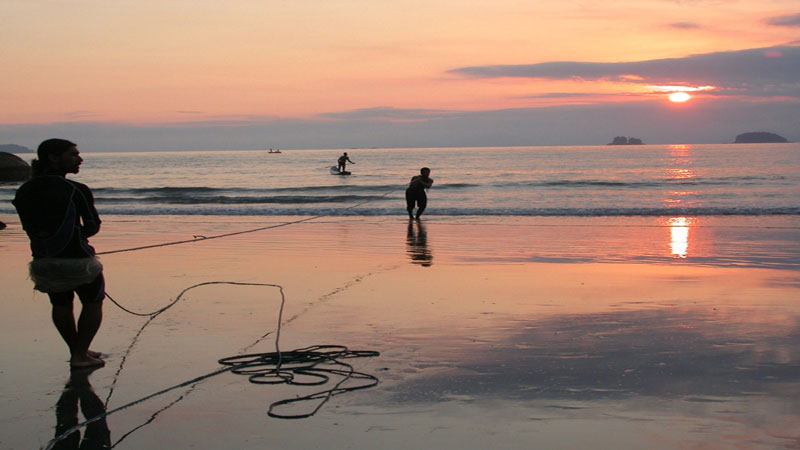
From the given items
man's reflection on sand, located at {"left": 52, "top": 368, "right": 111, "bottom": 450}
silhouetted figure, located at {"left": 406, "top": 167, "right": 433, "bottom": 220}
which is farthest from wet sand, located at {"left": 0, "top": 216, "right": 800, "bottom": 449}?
silhouetted figure, located at {"left": 406, "top": 167, "right": 433, "bottom": 220}

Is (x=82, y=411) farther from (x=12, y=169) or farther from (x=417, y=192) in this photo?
(x=12, y=169)

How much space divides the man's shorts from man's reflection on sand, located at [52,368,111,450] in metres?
0.49

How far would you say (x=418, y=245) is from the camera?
46.1 feet

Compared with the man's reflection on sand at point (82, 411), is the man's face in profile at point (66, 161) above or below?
above

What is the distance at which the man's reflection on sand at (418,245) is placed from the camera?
38.6 ft

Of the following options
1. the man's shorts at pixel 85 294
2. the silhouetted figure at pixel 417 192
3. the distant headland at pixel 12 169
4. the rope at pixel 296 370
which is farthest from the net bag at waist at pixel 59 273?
the distant headland at pixel 12 169

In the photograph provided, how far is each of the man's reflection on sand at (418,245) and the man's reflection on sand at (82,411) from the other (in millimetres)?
6331

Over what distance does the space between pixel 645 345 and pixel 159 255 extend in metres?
8.38

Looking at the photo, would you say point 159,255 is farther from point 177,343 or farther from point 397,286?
point 177,343

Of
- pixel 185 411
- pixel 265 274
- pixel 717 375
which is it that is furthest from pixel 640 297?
pixel 185 411

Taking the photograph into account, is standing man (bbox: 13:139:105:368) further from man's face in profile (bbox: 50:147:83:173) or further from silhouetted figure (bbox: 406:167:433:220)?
silhouetted figure (bbox: 406:167:433:220)

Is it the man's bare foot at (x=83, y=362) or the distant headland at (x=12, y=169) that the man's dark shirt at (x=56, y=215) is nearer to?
the man's bare foot at (x=83, y=362)

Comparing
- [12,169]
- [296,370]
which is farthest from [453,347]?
[12,169]

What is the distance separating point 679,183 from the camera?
145 ft
